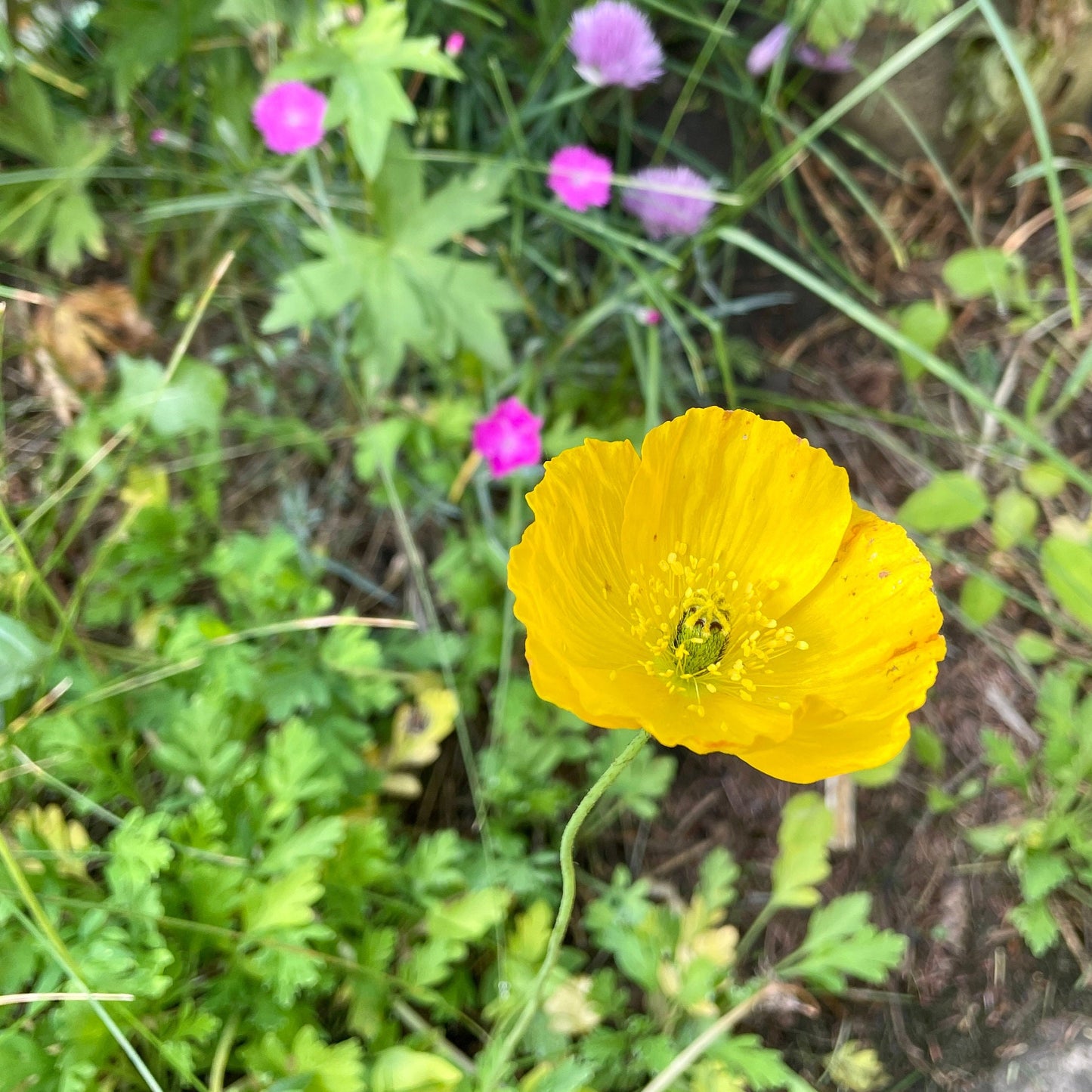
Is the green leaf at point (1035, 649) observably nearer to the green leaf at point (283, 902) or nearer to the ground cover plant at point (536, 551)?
the ground cover plant at point (536, 551)

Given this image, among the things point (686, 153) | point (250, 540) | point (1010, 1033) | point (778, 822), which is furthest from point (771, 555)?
point (686, 153)

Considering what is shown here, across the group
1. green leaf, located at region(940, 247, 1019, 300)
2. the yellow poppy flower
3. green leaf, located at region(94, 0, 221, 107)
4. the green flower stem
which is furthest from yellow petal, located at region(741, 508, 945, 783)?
green leaf, located at region(94, 0, 221, 107)

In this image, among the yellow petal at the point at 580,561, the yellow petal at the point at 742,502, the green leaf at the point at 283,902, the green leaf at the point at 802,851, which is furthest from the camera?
the green leaf at the point at 802,851

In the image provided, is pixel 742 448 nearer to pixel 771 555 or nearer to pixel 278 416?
pixel 771 555

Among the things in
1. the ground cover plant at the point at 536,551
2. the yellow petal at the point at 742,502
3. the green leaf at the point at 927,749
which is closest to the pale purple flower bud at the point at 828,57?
the ground cover plant at the point at 536,551

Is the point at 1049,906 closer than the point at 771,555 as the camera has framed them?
No

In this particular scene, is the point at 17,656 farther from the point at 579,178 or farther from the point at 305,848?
the point at 579,178

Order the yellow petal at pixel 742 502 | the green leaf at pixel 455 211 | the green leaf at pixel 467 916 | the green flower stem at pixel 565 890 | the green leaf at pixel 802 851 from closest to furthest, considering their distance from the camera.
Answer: the green flower stem at pixel 565 890 → the yellow petal at pixel 742 502 → the green leaf at pixel 467 916 → the green leaf at pixel 802 851 → the green leaf at pixel 455 211
